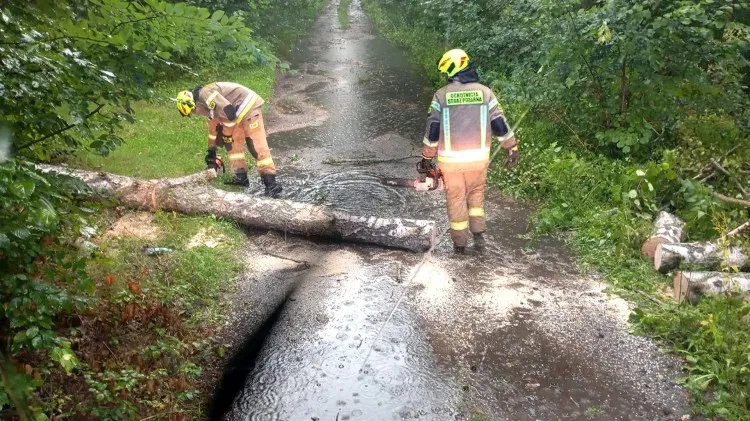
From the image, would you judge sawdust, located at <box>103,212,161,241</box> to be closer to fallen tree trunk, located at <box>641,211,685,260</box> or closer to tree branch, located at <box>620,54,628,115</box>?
fallen tree trunk, located at <box>641,211,685,260</box>

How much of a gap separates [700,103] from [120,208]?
7.19 meters

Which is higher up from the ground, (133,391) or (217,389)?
(133,391)

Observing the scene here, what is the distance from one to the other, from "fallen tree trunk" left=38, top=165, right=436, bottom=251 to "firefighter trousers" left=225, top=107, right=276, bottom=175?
2.60ft

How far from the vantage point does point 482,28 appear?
1302 centimetres

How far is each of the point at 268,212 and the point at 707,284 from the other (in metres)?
4.38

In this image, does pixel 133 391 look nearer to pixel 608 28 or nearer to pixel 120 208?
pixel 120 208

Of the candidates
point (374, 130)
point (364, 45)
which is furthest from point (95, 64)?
point (364, 45)

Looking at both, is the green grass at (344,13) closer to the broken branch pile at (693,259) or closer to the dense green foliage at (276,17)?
the dense green foliage at (276,17)

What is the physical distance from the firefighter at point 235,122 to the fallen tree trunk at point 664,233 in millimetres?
4593

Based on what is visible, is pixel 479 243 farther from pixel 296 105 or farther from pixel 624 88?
pixel 296 105

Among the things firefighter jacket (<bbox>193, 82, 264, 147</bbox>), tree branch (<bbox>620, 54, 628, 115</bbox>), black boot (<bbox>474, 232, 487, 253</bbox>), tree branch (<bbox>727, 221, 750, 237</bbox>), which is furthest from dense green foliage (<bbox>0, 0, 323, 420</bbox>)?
tree branch (<bbox>620, 54, 628, 115</bbox>)

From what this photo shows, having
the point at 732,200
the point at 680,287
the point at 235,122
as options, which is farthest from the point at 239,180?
the point at 732,200

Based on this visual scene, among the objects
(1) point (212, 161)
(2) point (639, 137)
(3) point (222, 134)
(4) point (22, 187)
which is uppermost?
(4) point (22, 187)

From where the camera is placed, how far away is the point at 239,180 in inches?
304
